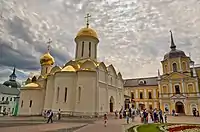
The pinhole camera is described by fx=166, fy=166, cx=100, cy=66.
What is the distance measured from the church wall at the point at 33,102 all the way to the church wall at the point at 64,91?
7212 millimetres

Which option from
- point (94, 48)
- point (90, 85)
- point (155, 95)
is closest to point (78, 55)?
point (94, 48)

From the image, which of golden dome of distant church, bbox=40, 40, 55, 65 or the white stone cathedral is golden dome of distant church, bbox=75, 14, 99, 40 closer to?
the white stone cathedral

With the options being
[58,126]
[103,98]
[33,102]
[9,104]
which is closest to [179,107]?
[103,98]

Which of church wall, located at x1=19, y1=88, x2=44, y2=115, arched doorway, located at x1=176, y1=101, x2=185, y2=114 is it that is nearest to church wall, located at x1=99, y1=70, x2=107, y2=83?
church wall, located at x1=19, y1=88, x2=44, y2=115

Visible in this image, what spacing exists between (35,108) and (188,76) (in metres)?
44.2

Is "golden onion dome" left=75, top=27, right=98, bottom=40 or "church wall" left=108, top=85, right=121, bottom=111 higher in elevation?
"golden onion dome" left=75, top=27, right=98, bottom=40

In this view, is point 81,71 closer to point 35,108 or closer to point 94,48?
point 94,48

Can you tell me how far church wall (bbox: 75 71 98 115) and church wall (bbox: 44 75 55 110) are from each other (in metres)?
6.34

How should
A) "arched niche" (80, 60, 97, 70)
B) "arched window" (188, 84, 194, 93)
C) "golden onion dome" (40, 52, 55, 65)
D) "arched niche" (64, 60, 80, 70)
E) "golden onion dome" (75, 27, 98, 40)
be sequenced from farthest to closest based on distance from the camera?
"arched window" (188, 84, 194, 93) → "golden onion dome" (40, 52, 55, 65) → "golden onion dome" (75, 27, 98, 40) → "arched niche" (64, 60, 80, 70) → "arched niche" (80, 60, 97, 70)

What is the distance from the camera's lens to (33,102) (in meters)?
34.2

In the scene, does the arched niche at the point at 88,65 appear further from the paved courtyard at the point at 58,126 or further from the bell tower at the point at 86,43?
the paved courtyard at the point at 58,126

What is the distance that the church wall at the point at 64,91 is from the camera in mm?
28031

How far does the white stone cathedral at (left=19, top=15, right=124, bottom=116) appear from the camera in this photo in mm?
28000

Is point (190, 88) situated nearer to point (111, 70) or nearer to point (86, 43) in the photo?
point (111, 70)
